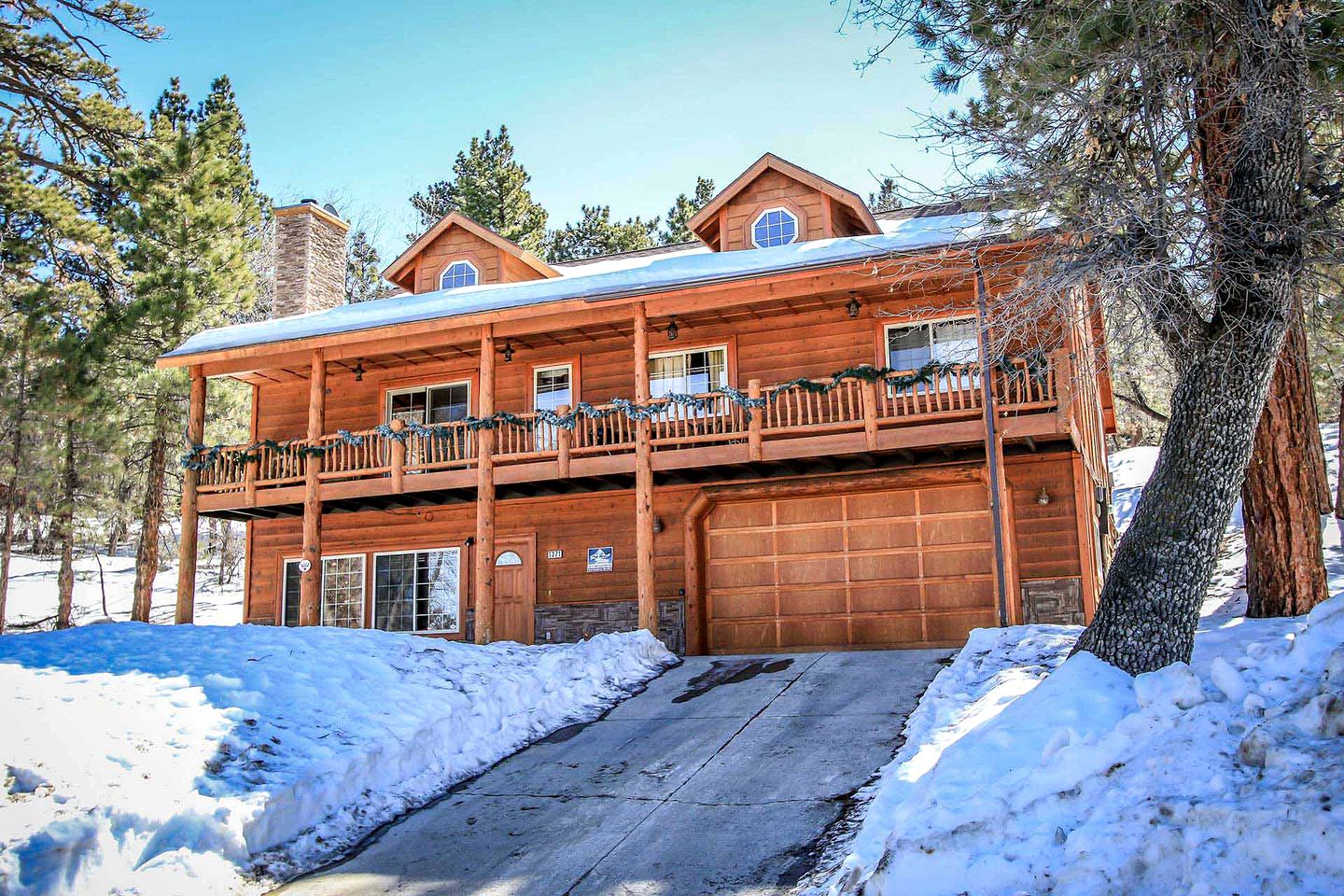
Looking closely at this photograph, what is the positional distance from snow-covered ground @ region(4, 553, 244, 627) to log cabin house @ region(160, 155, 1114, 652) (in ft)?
36.1

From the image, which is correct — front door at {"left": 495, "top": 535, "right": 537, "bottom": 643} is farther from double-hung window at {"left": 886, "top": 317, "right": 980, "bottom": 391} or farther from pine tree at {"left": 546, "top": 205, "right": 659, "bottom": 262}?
pine tree at {"left": 546, "top": 205, "right": 659, "bottom": 262}

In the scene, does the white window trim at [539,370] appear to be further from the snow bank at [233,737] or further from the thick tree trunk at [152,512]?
the thick tree trunk at [152,512]

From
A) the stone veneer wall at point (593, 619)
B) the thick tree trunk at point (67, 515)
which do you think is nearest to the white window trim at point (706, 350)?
the stone veneer wall at point (593, 619)

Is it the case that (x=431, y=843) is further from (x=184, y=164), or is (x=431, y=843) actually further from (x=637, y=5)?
(x=184, y=164)

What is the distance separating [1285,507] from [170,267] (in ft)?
70.8

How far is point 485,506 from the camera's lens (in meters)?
16.0

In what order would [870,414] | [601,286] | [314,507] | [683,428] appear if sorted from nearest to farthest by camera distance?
[870,414] < [601,286] < [683,428] < [314,507]

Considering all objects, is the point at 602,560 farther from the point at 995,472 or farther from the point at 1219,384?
the point at 1219,384

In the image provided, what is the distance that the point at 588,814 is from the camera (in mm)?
7840

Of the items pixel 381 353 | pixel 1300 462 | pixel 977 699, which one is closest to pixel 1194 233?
pixel 1300 462

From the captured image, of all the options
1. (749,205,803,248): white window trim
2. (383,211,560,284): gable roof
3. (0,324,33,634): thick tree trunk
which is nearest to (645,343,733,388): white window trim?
(749,205,803,248): white window trim

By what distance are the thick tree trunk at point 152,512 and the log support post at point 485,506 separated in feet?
32.3

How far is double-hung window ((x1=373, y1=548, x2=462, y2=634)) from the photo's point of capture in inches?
731

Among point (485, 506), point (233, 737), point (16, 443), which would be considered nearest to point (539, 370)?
point (485, 506)
